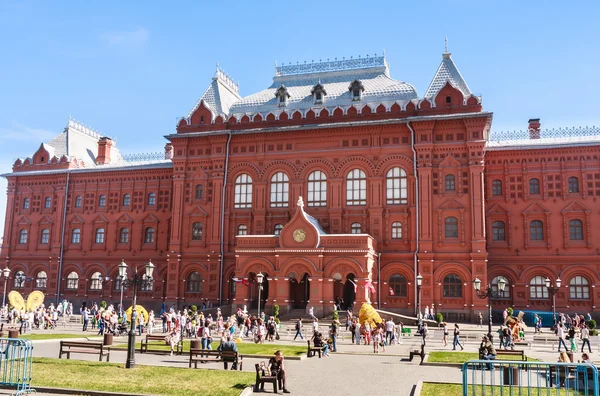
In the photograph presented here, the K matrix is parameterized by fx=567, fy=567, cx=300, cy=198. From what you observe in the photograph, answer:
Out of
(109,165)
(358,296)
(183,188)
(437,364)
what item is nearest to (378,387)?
(437,364)

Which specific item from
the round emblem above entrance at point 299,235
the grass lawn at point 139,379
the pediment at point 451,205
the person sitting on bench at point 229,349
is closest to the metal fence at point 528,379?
the grass lawn at point 139,379

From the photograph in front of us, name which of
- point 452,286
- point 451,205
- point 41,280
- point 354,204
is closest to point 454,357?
point 452,286

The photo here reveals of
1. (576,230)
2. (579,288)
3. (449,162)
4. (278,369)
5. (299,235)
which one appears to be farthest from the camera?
(449,162)

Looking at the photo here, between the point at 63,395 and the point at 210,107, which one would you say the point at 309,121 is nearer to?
the point at 210,107

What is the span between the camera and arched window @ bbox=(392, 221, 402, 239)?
146 feet

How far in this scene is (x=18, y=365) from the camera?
15.2 metres

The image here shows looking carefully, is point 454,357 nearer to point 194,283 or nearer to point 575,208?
point 575,208

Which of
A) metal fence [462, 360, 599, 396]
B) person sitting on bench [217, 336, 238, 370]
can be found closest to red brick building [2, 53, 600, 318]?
person sitting on bench [217, 336, 238, 370]

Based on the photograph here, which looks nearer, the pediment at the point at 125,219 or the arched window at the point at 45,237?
the pediment at the point at 125,219

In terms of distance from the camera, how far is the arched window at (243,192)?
161ft

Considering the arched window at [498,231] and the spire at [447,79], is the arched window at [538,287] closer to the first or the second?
the arched window at [498,231]

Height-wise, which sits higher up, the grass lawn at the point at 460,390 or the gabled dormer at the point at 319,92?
the gabled dormer at the point at 319,92

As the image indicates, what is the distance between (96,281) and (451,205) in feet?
111

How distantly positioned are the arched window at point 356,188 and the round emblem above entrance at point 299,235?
5.42 meters
